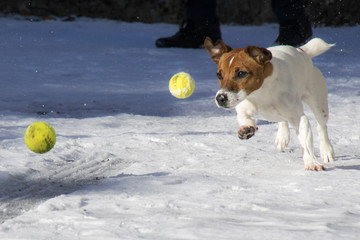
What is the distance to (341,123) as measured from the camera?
527 centimetres

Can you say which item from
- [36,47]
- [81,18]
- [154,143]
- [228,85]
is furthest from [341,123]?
[81,18]

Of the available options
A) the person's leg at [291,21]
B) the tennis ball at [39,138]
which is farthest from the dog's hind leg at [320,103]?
the person's leg at [291,21]

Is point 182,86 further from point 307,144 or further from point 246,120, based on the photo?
point 307,144

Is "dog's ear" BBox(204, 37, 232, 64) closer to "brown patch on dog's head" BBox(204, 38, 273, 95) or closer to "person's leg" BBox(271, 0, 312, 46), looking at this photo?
"brown patch on dog's head" BBox(204, 38, 273, 95)

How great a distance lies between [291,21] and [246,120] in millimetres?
4862

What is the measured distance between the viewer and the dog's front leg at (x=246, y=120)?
3.73 m

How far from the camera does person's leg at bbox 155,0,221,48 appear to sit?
28.9 ft

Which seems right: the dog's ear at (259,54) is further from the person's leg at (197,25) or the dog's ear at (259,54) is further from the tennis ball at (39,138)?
the person's leg at (197,25)

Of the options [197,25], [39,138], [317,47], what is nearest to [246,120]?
[317,47]

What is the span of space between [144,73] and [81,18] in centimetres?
468

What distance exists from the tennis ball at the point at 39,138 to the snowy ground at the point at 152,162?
0.44ft

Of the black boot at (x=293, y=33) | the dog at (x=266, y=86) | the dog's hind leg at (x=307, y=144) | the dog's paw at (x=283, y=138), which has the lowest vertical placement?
the black boot at (x=293, y=33)

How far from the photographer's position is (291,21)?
841cm

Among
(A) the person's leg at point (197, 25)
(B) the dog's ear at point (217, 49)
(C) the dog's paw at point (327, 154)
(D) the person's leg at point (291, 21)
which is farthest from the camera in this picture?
(A) the person's leg at point (197, 25)
